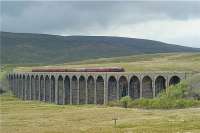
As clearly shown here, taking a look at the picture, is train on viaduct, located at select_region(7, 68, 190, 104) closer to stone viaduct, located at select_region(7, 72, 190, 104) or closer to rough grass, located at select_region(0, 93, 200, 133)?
stone viaduct, located at select_region(7, 72, 190, 104)

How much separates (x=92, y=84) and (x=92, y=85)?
0.20 metres

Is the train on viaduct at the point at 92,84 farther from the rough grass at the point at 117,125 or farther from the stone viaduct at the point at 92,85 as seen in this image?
the rough grass at the point at 117,125

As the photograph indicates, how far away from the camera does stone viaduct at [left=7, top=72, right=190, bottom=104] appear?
2965 inches

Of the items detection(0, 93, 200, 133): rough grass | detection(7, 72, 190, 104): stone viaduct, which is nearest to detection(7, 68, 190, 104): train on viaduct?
detection(7, 72, 190, 104): stone viaduct

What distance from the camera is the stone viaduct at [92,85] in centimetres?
7531

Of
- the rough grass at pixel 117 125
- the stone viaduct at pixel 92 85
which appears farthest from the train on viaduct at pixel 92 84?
Answer: the rough grass at pixel 117 125

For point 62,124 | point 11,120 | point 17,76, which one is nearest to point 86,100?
point 11,120

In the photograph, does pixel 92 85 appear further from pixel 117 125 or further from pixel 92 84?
pixel 117 125

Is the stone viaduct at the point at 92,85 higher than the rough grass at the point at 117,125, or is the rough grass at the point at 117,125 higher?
the stone viaduct at the point at 92,85

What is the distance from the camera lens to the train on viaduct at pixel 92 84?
75.4m

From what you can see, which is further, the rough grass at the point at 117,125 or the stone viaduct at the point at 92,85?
the stone viaduct at the point at 92,85

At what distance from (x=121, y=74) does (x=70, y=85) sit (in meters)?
22.9

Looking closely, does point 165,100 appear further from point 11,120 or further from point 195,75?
point 11,120

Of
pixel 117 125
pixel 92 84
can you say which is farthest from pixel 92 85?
pixel 117 125
